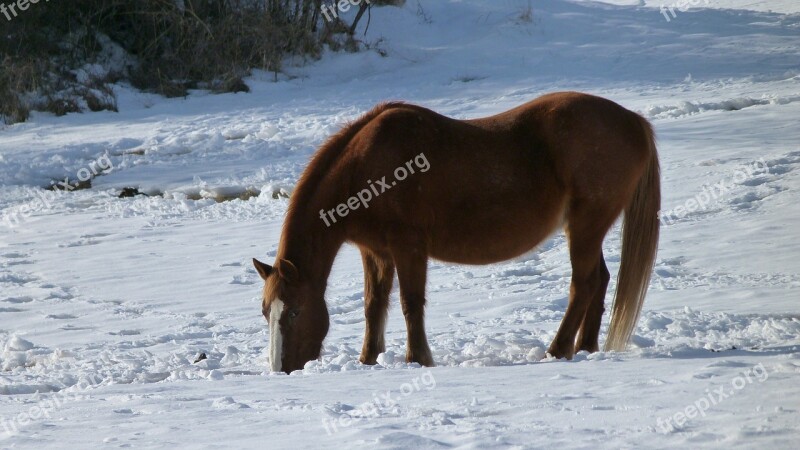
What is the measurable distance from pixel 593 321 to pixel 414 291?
3.78 ft

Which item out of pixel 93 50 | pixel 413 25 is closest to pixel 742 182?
pixel 413 25

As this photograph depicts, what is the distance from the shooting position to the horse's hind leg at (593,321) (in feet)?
19.6

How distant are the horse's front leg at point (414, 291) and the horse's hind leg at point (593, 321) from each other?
101cm

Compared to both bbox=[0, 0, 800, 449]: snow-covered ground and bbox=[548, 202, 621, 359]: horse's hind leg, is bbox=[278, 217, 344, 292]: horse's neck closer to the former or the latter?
bbox=[0, 0, 800, 449]: snow-covered ground

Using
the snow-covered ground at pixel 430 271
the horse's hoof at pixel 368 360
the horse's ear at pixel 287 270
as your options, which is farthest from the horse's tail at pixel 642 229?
the horse's ear at pixel 287 270

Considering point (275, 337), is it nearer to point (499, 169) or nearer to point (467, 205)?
point (467, 205)

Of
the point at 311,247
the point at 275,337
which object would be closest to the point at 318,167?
the point at 311,247

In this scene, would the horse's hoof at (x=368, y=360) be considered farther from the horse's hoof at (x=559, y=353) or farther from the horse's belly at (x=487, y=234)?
the horse's hoof at (x=559, y=353)

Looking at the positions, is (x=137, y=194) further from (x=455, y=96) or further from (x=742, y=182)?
(x=742, y=182)

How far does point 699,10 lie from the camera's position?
18500 mm

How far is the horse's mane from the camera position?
5633mm

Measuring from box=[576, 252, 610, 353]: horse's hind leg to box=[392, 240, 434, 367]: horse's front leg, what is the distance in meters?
1.01

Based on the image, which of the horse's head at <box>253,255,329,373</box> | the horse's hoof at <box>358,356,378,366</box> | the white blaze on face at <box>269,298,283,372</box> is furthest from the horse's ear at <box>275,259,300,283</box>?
the horse's hoof at <box>358,356,378,366</box>

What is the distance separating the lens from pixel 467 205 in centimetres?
571
